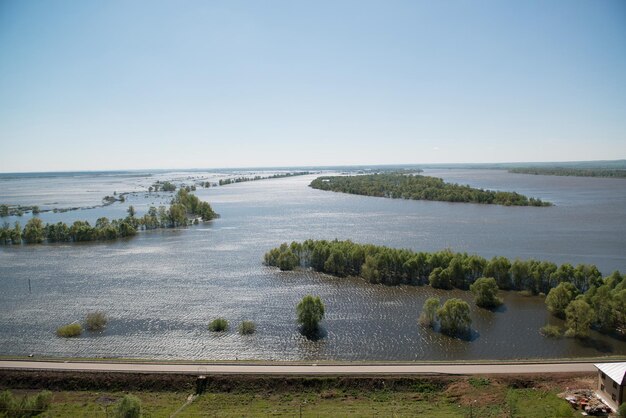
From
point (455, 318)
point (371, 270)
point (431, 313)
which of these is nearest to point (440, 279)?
point (371, 270)

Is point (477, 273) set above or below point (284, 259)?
below

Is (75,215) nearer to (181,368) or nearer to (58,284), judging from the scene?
(58,284)

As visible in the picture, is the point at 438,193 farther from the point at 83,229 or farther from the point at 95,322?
the point at 95,322

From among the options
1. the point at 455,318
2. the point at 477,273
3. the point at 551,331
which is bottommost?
the point at 551,331

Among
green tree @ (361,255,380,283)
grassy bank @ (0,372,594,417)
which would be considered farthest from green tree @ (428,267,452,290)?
grassy bank @ (0,372,594,417)

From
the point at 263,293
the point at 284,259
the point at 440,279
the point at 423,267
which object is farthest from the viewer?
the point at 284,259

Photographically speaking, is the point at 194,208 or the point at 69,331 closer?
the point at 69,331

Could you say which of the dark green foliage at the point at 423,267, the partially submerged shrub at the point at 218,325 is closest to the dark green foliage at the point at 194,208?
the dark green foliage at the point at 423,267

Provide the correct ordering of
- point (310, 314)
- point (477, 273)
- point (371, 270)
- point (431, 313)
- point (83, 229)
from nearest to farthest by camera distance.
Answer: point (310, 314) → point (431, 313) → point (477, 273) → point (371, 270) → point (83, 229)
